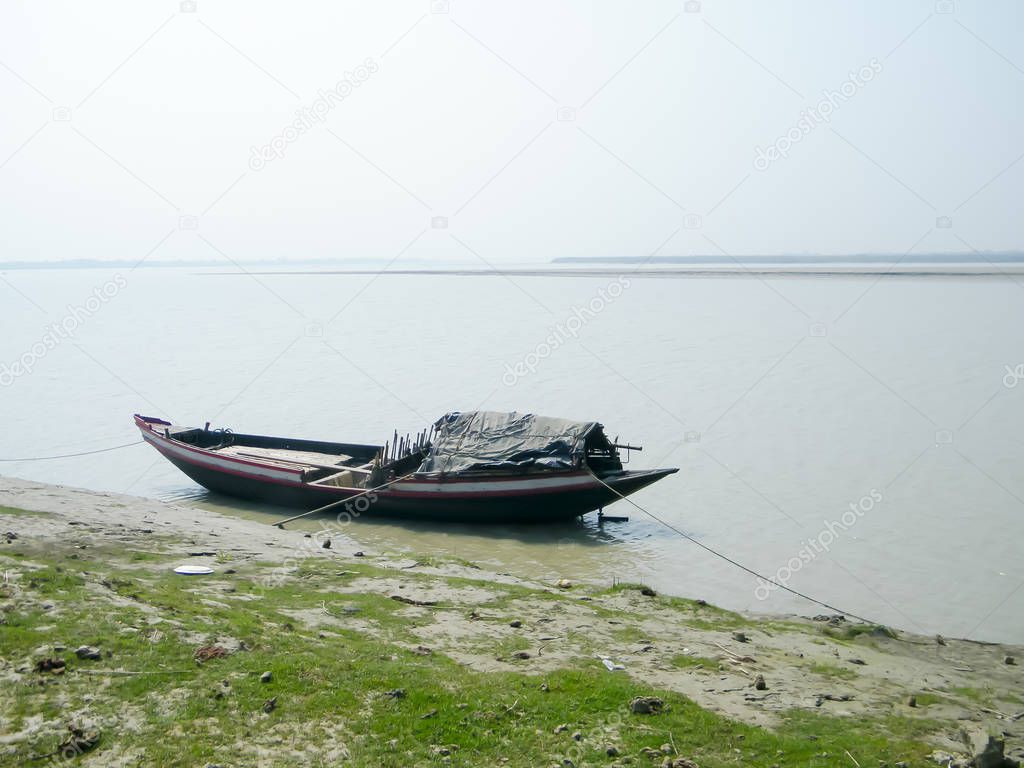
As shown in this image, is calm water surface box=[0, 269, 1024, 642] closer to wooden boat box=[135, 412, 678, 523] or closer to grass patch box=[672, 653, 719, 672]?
wooden boat box=[135, 412, 678, 523]

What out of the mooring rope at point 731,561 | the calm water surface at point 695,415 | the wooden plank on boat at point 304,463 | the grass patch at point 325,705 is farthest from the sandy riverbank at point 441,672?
the wooden plank on boat at point 304,463

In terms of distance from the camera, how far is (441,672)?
842cm

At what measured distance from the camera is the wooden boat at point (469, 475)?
1747 centimetres

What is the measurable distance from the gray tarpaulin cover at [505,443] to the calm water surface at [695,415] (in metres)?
1.46

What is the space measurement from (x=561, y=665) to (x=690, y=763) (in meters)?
2.40

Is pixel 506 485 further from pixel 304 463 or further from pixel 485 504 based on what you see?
pixel 304 463

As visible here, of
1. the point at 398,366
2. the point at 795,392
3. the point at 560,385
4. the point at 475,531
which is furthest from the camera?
the point at 398,366

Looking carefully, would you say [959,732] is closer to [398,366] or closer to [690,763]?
[690,763]

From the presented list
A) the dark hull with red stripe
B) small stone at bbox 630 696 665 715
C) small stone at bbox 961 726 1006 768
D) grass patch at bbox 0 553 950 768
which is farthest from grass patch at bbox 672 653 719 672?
the dark hull with red stripe

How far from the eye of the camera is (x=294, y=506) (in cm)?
1959

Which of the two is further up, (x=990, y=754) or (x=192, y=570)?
(x=990, y=754)

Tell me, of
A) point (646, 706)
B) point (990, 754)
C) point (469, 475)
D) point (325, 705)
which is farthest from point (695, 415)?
point (325, 705)

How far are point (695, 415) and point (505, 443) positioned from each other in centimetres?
1276

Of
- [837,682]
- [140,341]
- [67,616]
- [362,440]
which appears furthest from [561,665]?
[140,341]
